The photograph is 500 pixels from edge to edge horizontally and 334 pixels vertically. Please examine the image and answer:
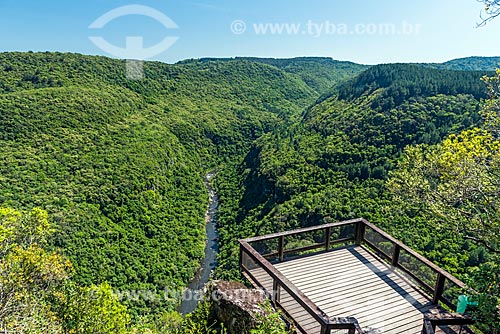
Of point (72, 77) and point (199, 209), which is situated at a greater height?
point (72, 77)

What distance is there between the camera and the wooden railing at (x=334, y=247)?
5.11 metres

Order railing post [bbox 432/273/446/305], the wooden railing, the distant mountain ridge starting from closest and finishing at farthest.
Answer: the wooden railing → railing post [bbox 432/273/446/305] → the distant mountain ridge

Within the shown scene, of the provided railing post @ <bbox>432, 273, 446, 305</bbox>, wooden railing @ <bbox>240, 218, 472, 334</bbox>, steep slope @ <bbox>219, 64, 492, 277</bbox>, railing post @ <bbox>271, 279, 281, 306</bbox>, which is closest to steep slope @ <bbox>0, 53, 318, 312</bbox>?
steep slope @ <bbox>219, 64, 492, 277</bbox>

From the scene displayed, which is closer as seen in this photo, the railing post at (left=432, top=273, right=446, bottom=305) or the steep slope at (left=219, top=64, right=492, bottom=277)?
the railing post at (left=432, top=273, right=446, bottom=305)

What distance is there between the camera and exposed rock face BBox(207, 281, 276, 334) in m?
5.63

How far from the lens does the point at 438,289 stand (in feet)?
→ 18.4

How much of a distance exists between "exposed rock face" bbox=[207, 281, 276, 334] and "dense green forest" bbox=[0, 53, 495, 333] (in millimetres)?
4562

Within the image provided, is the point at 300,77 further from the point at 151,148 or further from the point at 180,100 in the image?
the point at 151,148

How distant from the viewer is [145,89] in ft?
279

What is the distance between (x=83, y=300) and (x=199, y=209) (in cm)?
4249

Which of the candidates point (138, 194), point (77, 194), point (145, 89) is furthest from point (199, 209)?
point (145, 89)

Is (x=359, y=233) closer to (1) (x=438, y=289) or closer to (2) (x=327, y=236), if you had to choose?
(2) (x=327, y=236)

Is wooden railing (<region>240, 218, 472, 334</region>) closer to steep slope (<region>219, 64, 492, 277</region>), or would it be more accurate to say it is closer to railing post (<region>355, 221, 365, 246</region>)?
railing post (<region>355, 221, 365, 246</region>)

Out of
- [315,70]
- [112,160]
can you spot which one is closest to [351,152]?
[112,160]
